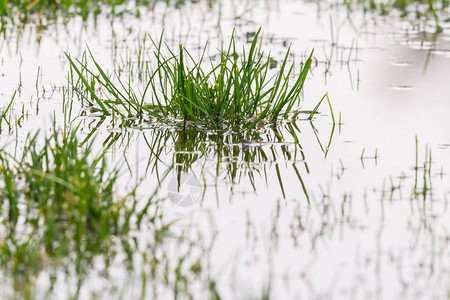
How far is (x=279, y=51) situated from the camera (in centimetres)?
655

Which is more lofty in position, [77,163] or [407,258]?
[77,163]

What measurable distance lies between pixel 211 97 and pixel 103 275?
1913mm

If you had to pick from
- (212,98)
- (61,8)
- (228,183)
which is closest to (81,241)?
→ (228,183)

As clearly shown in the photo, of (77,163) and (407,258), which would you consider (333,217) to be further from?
(77,163)

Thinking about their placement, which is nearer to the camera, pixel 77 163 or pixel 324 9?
pixel 77 163

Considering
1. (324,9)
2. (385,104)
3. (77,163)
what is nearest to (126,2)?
(324,9)

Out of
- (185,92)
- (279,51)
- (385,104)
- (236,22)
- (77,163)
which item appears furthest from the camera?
(236,22)

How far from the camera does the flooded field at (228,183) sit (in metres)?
2.61
